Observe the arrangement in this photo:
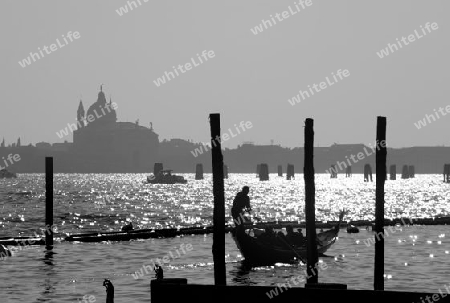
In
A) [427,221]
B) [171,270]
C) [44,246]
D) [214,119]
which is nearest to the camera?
[214,119]

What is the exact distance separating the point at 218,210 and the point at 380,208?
4.15 meters

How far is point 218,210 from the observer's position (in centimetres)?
2127

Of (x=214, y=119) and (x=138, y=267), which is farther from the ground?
(x=214, y=119)

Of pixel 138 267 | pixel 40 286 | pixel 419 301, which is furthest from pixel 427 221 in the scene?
pixel 419 301

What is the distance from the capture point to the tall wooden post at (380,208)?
21281mm

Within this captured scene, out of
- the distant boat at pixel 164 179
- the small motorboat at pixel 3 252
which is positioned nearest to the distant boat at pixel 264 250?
the small motorboat at pixel 3 252

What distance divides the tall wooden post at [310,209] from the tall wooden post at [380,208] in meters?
1.44

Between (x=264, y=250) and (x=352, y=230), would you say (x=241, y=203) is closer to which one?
(x=264, y=250)

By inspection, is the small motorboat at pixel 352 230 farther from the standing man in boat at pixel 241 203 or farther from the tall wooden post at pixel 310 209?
the tall wooden post at pixel 310 209

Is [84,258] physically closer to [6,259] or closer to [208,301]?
[6,259]

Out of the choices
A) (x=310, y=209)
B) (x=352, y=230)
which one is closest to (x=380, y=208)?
(x=310, y=209)

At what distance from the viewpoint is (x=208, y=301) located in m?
13.7

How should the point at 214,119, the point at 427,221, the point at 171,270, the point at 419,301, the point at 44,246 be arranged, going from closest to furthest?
the point at 419,301, the point at 214,119, the point at 171,270, the point at 44,246, the point at 427,221

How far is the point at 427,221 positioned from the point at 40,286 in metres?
33.7
